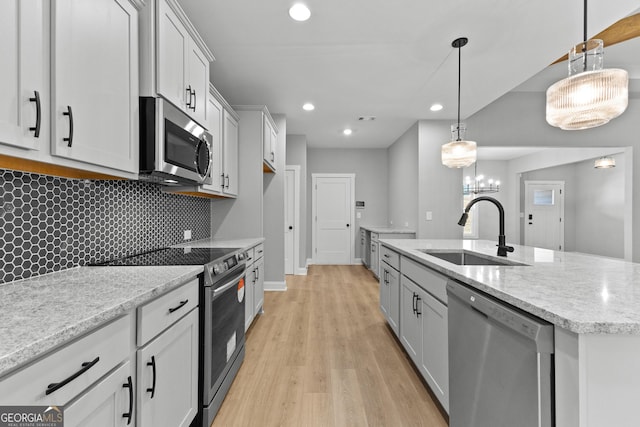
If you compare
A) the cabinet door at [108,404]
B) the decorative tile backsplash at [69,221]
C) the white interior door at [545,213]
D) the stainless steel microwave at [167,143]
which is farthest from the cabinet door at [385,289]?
the white interior door at [545,213]

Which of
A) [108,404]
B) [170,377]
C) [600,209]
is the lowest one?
[170,377]

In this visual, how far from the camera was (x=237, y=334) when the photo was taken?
207cm

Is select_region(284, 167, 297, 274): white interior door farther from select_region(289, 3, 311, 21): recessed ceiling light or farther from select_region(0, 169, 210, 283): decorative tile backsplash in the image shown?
select_region(289, 3, 311, 21): recessed ceiling light

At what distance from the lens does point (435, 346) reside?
167 centimetres

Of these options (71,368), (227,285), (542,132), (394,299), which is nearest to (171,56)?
(227,285)

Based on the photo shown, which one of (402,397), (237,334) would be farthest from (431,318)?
(237,334)

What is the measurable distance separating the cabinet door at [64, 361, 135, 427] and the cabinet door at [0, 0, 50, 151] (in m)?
0.79

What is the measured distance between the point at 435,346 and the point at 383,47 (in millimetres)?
2478

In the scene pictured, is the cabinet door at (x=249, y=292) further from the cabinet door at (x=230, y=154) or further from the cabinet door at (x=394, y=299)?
the cabinet door at (x=394, y=299)

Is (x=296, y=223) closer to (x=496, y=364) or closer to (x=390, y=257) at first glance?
(x=390, y=257)

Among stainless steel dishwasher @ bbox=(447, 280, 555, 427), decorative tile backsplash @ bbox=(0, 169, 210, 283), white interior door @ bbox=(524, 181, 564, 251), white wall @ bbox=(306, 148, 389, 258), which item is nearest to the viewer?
stainless steel dishwasher @ bbox=(447, 280, 555, 427)

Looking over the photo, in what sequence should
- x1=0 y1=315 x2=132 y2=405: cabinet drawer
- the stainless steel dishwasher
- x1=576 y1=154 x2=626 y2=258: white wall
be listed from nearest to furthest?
1. x1=0 y1=315 x2=132 y2=405: cabinet drawer
2. the stainless steel dishwasher
3. x1=576 y1=154 x2=626 y2=258: white wall

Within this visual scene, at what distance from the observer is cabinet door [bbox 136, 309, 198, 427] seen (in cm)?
106

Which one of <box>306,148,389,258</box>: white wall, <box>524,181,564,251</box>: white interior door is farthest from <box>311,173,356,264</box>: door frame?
<box>524,181,564,251</box>: white interior door
